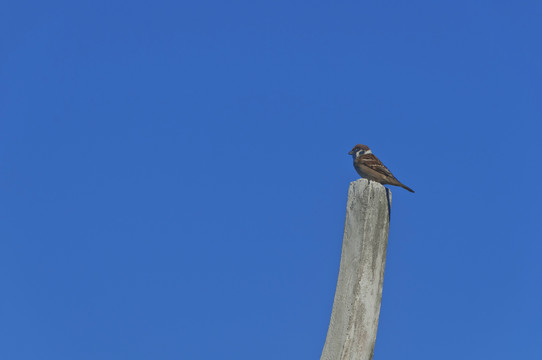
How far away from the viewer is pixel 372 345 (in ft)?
13.7

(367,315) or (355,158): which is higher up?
(355,158)

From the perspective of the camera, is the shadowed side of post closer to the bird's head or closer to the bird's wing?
the bird's wing

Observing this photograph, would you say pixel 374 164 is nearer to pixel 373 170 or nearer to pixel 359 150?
pixel 373 170

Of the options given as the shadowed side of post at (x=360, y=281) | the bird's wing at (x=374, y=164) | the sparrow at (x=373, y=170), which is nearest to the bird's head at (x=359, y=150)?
the sparrow at (x=373, y=170)

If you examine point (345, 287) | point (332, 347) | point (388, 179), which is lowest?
point (332, 347)

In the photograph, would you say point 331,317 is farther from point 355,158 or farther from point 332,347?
point 355,158

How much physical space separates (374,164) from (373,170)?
112 millimetres

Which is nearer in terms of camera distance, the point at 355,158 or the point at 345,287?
the point at 345,287

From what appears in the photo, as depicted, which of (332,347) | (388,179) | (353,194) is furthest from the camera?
(388,179)

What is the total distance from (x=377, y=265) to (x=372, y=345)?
1.85 ft

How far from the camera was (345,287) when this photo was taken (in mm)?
4152

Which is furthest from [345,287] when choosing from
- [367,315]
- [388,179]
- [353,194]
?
[388,179]

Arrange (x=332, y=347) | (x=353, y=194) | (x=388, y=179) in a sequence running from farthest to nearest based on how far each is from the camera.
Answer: (x=388, y=179) < (x=353, y=194) < (x=332, y=347)

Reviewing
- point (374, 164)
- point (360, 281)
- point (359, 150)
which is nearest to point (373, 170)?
point (374, 164)
